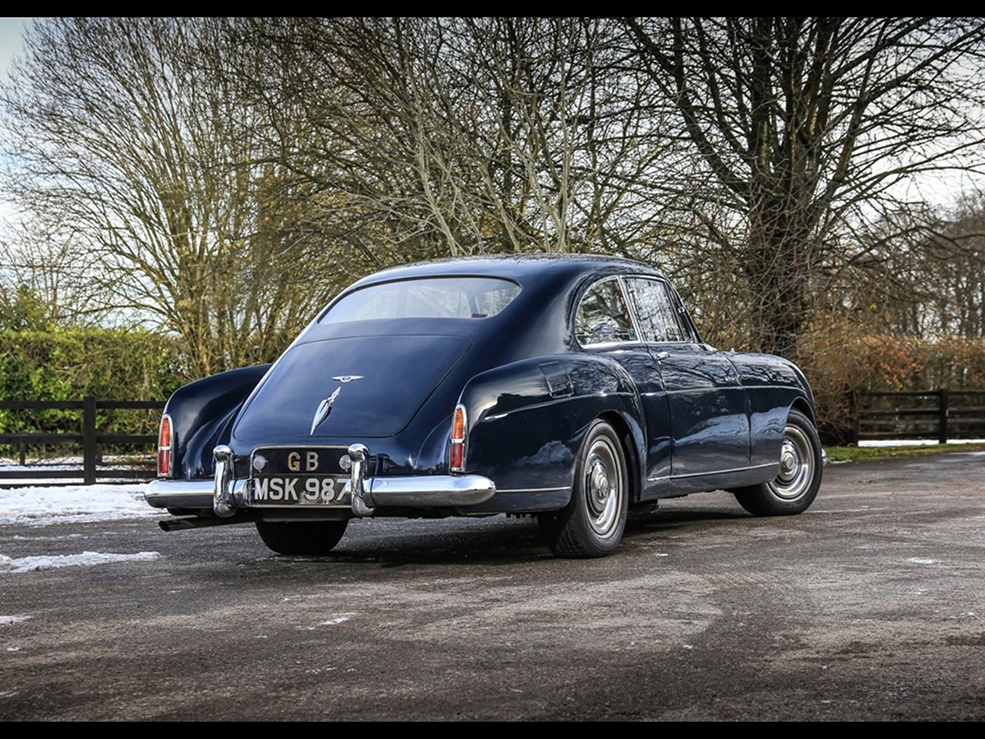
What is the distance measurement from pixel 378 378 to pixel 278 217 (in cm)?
1372

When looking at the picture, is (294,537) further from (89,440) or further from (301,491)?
(89,440)

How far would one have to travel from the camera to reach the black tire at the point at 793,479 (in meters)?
10.5

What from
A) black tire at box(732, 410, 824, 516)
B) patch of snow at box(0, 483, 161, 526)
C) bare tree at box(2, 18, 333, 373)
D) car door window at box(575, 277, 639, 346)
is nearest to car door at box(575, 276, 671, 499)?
car door window at box(575, 277, 639, 346)

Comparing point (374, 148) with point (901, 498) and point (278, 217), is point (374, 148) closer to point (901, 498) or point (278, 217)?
point (278, 217)

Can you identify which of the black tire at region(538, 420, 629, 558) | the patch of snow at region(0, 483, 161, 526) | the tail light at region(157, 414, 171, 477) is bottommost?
the patch of snow at region(0, 483, 161, 526)

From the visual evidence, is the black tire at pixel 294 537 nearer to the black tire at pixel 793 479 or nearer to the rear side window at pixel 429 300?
the rear side window at pixel 429 300

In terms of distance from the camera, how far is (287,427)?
772cm

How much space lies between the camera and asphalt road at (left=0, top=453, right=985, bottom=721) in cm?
441

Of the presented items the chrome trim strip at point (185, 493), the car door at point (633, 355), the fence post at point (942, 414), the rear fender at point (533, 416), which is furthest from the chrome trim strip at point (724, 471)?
the fence post at point (942, 414)

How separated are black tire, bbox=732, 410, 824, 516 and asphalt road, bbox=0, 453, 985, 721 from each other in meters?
0.92

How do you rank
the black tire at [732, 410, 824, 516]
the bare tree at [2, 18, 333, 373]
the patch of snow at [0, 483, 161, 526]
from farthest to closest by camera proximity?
the bare tree at [2, 18, 333, 373]
the patch of snow at [0, 483, 161, 526]
the black tire at [732, 410, 824, 516]

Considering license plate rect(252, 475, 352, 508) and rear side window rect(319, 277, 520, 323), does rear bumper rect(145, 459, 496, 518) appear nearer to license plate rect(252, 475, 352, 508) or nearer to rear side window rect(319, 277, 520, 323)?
license plate rect(252, 475, 352, 508)
